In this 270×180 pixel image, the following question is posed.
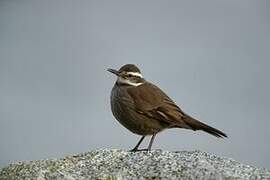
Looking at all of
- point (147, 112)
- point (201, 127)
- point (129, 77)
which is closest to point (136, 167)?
point (201, 127)

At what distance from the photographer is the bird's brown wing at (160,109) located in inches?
384

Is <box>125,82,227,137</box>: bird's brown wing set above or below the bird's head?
below

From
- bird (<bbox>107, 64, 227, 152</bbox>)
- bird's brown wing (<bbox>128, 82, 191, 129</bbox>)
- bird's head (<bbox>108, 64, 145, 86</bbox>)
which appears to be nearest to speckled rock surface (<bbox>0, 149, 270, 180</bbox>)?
bird (<bbox>107, 64, 227, 152</bbox>)

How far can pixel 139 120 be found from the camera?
Result: 9.89 meters

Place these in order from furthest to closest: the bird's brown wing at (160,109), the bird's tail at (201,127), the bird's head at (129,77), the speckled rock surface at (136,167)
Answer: the bird's head at (129,77) → the bird's brown wing at (160,109) → the bird's tail at (201,127) → the speckled rock surface at (136,167)

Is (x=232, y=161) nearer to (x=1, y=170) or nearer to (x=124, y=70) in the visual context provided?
(x=1, y=170)

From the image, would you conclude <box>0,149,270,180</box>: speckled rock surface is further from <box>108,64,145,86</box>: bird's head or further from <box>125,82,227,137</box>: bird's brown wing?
<box>108,64,145,86</box>: bird's head

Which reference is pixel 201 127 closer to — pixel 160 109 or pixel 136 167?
pixel 160 109

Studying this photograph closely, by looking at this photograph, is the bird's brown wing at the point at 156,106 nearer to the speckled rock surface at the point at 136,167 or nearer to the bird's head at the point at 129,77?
the bird's head at the point at 129,77

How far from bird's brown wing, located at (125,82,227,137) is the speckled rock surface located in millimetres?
1902

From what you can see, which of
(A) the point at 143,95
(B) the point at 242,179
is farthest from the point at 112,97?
(B) the point at 242,179

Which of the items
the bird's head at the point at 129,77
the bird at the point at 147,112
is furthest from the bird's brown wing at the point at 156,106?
the bird's head at the point at 129,77

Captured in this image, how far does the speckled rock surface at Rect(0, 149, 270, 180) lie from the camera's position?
6.89 metres

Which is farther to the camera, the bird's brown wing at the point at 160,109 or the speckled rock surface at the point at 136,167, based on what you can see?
the bird's brown wing at the point at 160,109
